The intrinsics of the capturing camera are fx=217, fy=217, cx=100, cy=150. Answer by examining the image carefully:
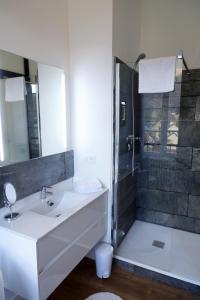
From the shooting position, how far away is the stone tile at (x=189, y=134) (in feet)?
8.98

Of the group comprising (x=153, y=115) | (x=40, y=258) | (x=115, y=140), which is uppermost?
(x=153, y=115)

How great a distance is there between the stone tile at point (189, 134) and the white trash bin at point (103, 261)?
5.26 ft

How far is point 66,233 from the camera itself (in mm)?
1669

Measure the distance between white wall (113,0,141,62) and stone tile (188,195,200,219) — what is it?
6.39 ft

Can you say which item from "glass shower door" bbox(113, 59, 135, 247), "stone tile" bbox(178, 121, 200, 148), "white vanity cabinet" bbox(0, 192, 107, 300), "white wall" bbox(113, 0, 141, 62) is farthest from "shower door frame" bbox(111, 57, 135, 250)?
"stone tile" bbox(178, 121, 200, 148)

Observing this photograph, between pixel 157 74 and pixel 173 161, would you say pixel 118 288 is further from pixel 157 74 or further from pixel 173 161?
pixel 157 74

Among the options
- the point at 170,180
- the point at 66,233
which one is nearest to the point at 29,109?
the point at 66,233

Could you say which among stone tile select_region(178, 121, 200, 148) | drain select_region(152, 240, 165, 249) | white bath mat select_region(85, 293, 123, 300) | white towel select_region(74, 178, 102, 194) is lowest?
white bath mat select_region(85, 293, 123, 300)

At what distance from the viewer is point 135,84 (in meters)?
2.44

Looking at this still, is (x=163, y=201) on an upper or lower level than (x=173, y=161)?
lower

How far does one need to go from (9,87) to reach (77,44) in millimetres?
925

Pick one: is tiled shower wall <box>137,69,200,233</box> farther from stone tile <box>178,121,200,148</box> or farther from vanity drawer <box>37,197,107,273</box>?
vanity drawer <box>37,197,107,273</box>

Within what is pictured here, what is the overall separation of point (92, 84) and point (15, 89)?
0.78m

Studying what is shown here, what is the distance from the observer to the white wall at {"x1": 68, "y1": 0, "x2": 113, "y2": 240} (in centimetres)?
210
